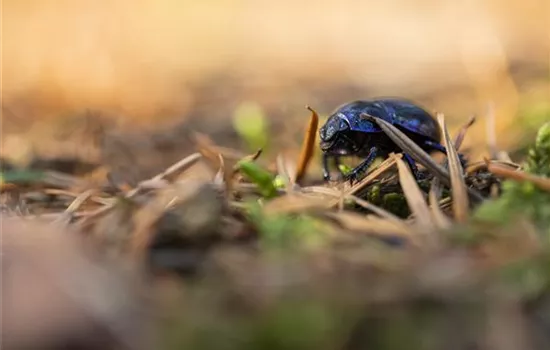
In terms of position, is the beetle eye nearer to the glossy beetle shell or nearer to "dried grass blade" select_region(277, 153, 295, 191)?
the glossy beetle shell

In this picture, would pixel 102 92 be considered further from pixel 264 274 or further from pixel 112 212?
pixel 264 274

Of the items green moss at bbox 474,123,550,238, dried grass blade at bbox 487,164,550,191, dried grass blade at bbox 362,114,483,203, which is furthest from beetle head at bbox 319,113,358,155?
green moss at bbox 474,123,550,238

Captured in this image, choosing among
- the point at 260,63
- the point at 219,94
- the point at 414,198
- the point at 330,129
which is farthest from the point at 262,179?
the point at 260,63

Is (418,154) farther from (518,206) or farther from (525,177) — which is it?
(518,206)

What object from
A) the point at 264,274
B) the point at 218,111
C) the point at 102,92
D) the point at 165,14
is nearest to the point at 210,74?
the point at 102,92

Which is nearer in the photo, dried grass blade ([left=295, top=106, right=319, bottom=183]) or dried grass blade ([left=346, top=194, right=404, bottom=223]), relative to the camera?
dried grass blade ([left=346, top=194, right=404, bottom=223])
